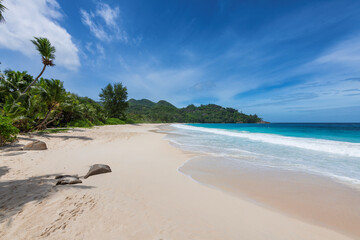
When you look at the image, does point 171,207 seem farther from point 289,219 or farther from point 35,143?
point 35,143

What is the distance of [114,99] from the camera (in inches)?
1816

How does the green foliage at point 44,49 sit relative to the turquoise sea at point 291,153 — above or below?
above

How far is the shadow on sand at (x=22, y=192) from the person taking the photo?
2.67m

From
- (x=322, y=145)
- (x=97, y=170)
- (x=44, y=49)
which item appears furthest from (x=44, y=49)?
(x=322, y=145)

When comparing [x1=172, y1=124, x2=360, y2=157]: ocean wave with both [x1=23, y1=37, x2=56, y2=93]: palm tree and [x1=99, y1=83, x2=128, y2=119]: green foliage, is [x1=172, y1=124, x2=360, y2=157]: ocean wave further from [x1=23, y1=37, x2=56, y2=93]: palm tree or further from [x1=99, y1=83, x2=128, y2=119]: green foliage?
[x1=99, y1=83, x2=128, y2=119]: green foliage

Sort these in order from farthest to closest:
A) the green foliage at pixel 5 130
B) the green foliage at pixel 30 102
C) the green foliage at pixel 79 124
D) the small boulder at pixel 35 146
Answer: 1. the green foliage at pixel 79 124
2. the green foliage at pixel 30 102
3. the green foliage at pixel 5 130
4. the small boulder at pixel 35 146

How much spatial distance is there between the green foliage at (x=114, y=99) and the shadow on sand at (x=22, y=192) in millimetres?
44719

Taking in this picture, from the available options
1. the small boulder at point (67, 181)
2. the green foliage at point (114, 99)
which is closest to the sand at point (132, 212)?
the small boulder at point (67, 181)

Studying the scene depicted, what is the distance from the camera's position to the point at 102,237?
2.12m

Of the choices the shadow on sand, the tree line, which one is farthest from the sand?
the tree line

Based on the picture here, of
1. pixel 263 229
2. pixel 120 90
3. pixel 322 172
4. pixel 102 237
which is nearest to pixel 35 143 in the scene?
pixel 102 237

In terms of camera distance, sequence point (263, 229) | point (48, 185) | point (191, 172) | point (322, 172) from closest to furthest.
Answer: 1. point (263, 229)
2. point (48, 185)
3. point (191, 172)
4. point (322, 172)

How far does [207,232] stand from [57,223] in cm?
254

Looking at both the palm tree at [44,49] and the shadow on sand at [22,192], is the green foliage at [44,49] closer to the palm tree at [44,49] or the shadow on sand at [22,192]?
the palm tree at [44,49]
